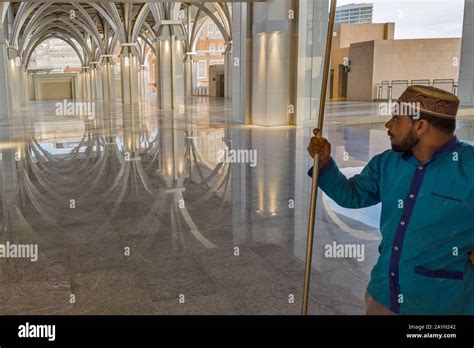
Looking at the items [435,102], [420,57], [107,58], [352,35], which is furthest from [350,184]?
[107,58]

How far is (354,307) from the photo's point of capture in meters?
3.54

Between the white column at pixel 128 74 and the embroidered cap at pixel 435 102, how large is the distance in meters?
34.9

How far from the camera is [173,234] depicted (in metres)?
5.25

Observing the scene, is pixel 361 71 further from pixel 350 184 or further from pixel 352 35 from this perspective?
pixel 350 184

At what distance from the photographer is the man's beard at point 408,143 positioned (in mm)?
2172

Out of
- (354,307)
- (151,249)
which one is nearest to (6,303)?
(151,249)

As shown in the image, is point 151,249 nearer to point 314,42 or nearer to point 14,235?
point 14,235

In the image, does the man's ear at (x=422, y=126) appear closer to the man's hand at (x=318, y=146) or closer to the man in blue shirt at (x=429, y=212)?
the man in blue shirt at (x=429, y=212)

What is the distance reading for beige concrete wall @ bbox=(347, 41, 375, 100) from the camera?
112 feet

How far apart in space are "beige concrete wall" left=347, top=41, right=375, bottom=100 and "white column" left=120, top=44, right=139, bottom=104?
633 inches

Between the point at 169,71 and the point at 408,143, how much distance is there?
2621cm

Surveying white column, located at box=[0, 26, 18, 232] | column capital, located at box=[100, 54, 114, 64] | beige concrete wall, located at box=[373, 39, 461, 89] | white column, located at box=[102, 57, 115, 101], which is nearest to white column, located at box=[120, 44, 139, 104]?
white column, located at box=[102, 57, 115, 101]

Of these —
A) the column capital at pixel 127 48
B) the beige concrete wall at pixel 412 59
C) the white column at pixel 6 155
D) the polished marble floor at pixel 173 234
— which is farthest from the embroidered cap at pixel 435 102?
the column capital at pixel 127 48
